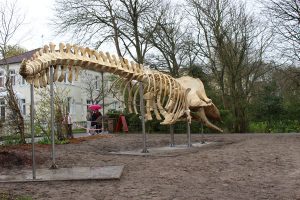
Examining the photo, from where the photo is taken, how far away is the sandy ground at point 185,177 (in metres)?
7.40

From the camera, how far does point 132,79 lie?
1355 cm

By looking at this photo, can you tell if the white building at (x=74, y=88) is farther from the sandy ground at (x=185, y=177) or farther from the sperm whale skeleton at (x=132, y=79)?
the sandy ground at (x=185, y=177)

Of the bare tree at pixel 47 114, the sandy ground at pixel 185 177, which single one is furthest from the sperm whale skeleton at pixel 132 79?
the bare tree at pixel 47 114

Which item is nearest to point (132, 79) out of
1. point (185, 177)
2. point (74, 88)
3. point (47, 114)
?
point (185, 177)

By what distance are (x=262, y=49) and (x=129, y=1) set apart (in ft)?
33.3

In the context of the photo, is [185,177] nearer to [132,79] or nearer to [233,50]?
[132,79]

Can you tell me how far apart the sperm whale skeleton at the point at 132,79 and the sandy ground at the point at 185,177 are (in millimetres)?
2132

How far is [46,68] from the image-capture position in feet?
32.8

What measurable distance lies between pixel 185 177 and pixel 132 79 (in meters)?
5.29

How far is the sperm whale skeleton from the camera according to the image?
9.98 metres

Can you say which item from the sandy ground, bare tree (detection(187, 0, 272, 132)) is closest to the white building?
bare tree (detection(187, 0, 272, 132))

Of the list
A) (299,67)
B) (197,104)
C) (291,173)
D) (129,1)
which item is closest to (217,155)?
(291,173)

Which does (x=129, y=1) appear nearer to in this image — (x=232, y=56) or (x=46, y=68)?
(x=232, y=56)

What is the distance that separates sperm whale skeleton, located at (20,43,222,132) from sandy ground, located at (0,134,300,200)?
213cm
